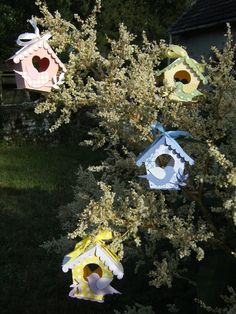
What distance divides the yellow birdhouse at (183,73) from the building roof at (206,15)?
794cm

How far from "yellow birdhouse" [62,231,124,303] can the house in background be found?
8226mm

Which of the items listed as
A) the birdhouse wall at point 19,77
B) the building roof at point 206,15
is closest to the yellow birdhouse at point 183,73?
the birdhouse wall at point 19,77

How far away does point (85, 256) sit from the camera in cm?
175

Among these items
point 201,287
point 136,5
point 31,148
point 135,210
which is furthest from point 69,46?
point 136,5

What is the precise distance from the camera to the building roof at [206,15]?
1022 cm

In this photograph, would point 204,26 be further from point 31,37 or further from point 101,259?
point 101,259

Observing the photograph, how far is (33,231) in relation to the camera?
4.97 metres

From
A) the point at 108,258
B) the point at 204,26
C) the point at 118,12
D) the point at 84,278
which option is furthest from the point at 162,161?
the point at 118,12

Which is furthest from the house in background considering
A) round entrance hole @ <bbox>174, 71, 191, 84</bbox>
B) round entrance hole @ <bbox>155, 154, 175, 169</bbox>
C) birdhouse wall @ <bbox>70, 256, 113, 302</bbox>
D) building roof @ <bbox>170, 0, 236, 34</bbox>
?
birdhouse wall @ <bbox>70, 256, 113, 302</bbox>

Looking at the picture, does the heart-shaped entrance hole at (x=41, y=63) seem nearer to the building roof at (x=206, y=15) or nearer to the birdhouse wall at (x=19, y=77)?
the birdhouse wall at (x=19, y=77)

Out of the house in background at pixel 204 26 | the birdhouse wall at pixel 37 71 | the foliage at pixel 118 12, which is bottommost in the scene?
the birdhouse wall at pixel 37 71

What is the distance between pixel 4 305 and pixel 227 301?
6.87ft

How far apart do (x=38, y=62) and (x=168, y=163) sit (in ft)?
2.08

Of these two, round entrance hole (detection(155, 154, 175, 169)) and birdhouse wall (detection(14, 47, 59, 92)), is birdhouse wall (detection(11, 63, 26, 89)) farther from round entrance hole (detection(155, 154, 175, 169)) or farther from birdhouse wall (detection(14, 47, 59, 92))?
round entrance hole (detection(155, 154, 175, 169))
